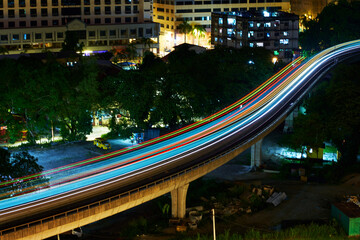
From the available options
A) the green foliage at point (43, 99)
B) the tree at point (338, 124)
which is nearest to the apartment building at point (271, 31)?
the tree at point (338, 124)

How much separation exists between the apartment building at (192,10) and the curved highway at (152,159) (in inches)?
2739

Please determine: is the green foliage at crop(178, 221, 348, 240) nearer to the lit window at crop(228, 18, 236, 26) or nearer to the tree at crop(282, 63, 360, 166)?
the tree at crop(282, 63, 360, 166)

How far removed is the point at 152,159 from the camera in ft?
137

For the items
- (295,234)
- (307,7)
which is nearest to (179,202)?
(295,234)

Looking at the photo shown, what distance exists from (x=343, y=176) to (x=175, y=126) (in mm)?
20142

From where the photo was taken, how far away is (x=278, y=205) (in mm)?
42438

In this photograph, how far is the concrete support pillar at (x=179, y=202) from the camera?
127 feet

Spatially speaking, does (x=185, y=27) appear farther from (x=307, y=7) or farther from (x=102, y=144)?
(x=102, y=144)

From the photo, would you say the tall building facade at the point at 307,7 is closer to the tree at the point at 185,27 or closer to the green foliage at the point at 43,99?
the tree at the point at 185,27

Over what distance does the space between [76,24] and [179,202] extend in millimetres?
80187

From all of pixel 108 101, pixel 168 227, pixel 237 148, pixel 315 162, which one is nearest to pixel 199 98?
pixel 108 101

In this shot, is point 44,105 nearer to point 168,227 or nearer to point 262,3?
point 168,227

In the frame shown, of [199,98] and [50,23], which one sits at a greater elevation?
[50,23]

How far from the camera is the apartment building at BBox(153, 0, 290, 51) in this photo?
5527 inches
